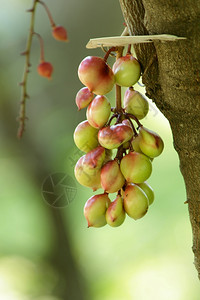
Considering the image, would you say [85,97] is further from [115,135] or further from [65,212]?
[65,212]

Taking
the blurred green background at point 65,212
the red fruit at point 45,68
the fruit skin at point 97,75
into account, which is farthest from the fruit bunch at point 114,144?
the blurred green background at point 65,212

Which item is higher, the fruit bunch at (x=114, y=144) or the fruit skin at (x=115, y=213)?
the fruit bunch at (x=114, y=144)

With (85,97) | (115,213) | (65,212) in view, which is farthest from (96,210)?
(65,212)

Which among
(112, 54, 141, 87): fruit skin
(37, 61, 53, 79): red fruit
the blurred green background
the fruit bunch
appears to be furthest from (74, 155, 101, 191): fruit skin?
the blurred green background

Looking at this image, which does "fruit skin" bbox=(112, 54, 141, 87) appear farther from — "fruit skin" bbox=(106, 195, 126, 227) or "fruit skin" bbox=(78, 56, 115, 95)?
"fruit skin" bbox=(106, 195, 126, 227)

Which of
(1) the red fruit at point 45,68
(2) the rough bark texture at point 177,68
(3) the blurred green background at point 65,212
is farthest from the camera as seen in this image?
(3) the blurred green background at point 65,212

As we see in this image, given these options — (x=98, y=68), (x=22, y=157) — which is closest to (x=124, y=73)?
(x=98, y=68)

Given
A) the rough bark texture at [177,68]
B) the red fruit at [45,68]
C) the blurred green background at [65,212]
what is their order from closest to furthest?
the rough bark texture at [177,68] → the red fruit at [45,68] → the blurred green background at [65,212]

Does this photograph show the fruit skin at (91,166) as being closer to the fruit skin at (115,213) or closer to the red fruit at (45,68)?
the fruit skin at (115,213)
